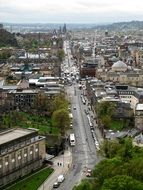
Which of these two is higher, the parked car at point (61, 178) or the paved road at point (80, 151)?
the parked car at point (61, 178)

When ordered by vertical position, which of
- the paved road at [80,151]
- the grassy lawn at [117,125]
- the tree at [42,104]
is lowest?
the paved road at [80,151]

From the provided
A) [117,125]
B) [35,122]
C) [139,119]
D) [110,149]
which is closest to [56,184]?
[110,149]

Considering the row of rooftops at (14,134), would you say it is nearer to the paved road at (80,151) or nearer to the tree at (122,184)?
the paved road at (80,151)

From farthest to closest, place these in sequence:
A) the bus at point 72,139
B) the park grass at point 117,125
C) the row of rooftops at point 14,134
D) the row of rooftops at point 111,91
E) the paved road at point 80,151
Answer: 1. the row of rooftops at point 111,91
2. the park grass at point 117,125
3. the bus at point 72,139
4. the paved road at point 80,151
5. the row of rooftops at point 14,134

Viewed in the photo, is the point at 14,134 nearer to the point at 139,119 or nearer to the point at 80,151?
the point at 80,151

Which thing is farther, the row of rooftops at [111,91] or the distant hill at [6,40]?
the distant hill at [6,40]

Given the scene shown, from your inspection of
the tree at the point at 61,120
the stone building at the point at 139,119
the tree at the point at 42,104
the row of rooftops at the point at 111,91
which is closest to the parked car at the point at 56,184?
the tree at the point at 61,120
